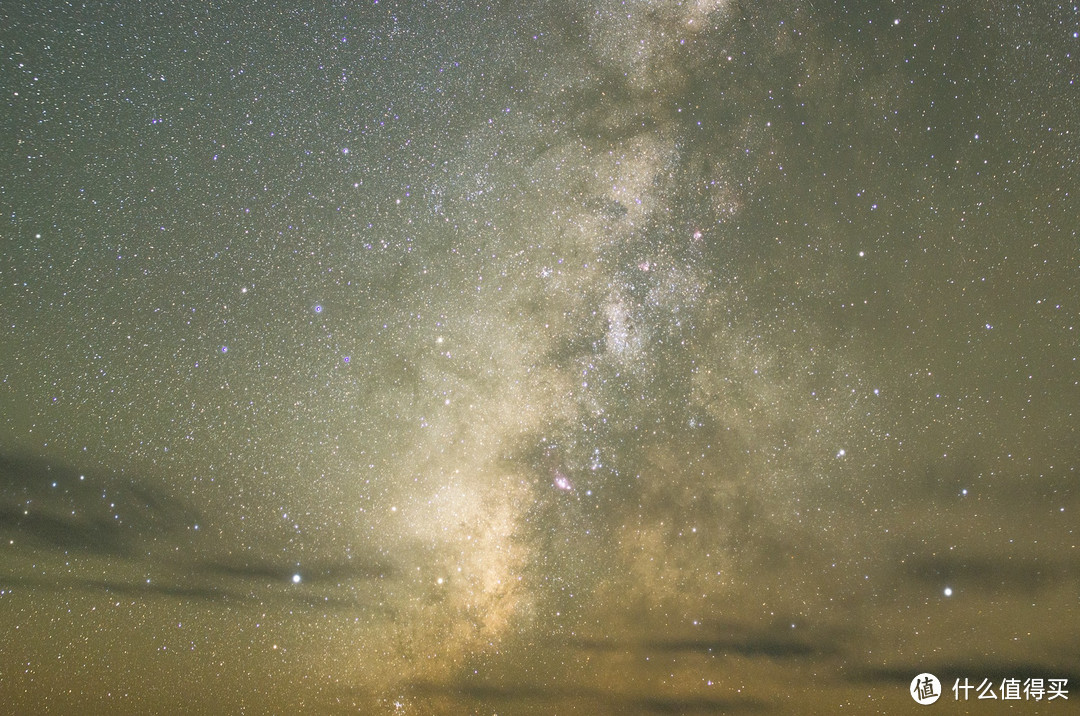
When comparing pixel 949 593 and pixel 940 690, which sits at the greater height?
pixel 949 593

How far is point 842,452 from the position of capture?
24.9 feet

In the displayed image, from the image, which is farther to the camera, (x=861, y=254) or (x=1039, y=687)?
(x=1039, y=687)

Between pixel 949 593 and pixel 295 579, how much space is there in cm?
888

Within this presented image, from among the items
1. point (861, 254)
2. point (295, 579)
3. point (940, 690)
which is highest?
point (861, 254)

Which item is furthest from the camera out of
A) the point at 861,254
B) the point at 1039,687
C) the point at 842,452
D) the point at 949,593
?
the point at 1039,687

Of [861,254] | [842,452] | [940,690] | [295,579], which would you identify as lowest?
[940,690]

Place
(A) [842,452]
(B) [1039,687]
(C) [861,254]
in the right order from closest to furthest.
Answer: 1. (C) [861,254]
2. (A) [842,452]
3. (B) [1039,687]

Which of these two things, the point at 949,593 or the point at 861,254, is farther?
the point at 949,593

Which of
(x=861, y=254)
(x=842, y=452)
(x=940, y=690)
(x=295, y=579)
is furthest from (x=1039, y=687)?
(x=295, y=579)

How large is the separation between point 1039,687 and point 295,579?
11.6 meters

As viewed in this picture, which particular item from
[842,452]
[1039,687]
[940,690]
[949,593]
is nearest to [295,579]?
[842,452]

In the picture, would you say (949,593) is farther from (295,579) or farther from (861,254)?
(295,579)

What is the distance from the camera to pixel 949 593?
8805 millimetres

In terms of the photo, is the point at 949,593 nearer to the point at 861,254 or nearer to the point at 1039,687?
the point at 1039,687
